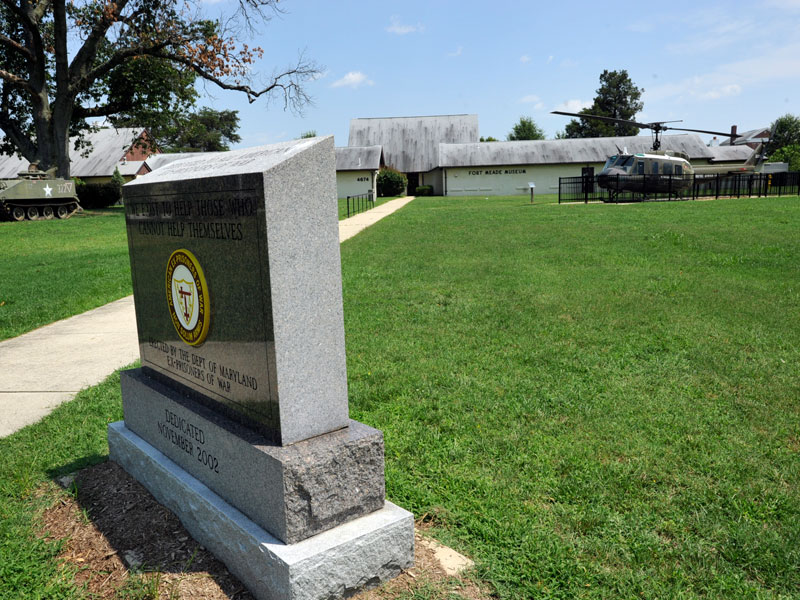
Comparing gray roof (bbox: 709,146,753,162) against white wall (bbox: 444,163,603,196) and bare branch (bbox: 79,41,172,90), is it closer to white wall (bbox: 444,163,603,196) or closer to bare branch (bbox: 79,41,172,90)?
white wall (bbox: 444,163,603,196)

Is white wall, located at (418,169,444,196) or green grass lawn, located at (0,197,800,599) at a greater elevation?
white wall, located at (418,169,444,196)

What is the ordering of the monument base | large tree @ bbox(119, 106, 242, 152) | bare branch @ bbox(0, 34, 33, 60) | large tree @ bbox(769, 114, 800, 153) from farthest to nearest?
large tree @ bbox(769, 114, 800, 153)
large tree @ bbox(119, 106, 242, 152)
bare branch @ bbox(0, 34, 33, 60)
the monument base

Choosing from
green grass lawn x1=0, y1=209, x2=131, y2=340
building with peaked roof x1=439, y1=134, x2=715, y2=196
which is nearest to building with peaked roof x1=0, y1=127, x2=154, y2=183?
building with peaked roof x1=439, y1=134, x2=715, y2=196

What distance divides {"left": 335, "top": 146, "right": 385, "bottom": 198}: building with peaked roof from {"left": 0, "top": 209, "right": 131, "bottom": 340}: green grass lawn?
28.4 metres

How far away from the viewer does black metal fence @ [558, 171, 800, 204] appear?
2881cm

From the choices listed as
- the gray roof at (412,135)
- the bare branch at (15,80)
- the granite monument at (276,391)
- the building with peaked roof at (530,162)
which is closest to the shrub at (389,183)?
the building with peaked roof at (530,162)

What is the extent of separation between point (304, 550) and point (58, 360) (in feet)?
15.0

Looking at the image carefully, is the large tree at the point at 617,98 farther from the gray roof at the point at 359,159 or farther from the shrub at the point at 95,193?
the shrub at the point at 95,193

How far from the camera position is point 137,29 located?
25.8 meters

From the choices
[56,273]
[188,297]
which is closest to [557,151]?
[56,273]

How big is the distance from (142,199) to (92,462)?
1700mm

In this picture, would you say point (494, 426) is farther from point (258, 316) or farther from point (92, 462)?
point (92, 462)

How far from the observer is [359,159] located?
159 ft

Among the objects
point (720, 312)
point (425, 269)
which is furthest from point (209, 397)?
point (425, 269)
